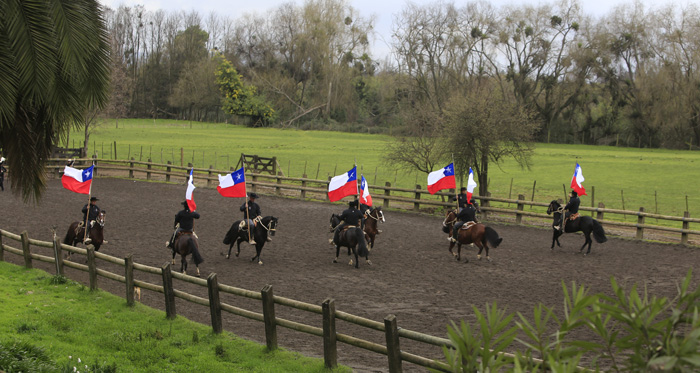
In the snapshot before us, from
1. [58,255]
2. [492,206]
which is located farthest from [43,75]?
[492,206]

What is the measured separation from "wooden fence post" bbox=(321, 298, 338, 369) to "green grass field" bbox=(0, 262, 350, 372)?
133 mm

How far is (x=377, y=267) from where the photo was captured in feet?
52.0

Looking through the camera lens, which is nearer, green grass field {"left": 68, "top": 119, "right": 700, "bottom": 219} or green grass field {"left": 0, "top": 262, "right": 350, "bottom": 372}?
green grass field {"left": 0, "top": 262, "right": 350, "bottom": 372}

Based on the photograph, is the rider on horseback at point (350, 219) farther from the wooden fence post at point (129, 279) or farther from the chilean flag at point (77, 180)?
the chilean flag at point (77, 180)

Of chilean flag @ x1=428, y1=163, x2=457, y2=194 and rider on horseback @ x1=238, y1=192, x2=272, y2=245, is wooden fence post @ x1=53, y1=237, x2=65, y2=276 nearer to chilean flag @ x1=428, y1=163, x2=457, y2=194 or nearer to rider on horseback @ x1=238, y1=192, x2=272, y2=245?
rider on horseback @ x1=238, y1=192, x2=272, y2=245

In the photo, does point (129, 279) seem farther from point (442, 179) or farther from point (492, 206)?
point (492, 206)

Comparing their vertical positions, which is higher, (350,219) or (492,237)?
(350,219)

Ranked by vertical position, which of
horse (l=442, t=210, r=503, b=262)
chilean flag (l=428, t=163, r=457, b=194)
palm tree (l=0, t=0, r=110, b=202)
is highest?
palm tree (l=0, t=0, r=110, b=202)

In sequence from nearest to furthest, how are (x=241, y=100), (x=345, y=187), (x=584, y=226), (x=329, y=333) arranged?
(x=329, y=333) → (x=345, y=187) → (x=584, y=226) → (x=241, y=100)

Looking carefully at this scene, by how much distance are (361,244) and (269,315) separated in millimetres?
6584

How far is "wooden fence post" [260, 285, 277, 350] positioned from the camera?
352 inches

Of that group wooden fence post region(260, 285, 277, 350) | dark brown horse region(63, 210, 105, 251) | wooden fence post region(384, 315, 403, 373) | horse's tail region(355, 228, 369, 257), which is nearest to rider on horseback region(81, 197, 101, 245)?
dark brown horse region(63, 210, 105, 251)

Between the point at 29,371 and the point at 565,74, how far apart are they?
235 ft

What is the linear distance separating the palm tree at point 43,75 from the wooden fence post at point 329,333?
13.0ft
